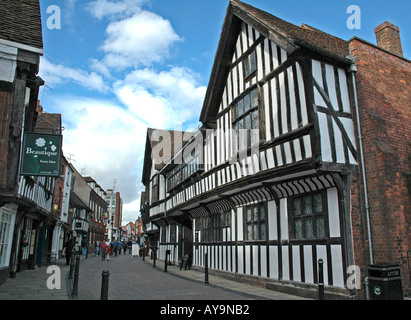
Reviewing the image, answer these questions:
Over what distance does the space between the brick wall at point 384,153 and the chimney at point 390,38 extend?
3.79ft

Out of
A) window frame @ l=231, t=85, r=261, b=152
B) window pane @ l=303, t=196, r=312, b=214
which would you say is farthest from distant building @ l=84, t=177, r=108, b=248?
window pane @ l=303, t=196, r=312, b=214

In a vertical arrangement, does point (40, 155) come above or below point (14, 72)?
below

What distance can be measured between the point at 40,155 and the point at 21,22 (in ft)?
10.6

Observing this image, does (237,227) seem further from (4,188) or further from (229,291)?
(4,188)

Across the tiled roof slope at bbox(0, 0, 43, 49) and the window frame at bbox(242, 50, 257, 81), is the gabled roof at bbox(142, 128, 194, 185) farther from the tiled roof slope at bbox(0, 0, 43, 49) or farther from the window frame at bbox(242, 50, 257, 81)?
the tiled roof slope at bbox(0, 0, 43, 49)

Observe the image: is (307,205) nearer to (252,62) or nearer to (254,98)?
(254,98)

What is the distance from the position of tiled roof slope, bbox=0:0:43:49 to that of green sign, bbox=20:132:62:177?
2205mm

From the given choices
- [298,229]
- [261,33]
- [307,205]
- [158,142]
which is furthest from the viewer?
[158,142]

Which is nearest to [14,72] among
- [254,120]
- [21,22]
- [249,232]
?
[21,22]

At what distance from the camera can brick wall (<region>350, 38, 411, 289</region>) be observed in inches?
289

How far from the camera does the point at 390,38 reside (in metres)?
10.2

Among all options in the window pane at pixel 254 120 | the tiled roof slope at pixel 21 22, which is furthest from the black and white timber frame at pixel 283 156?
the tiled roof slope at pixel 21 22
